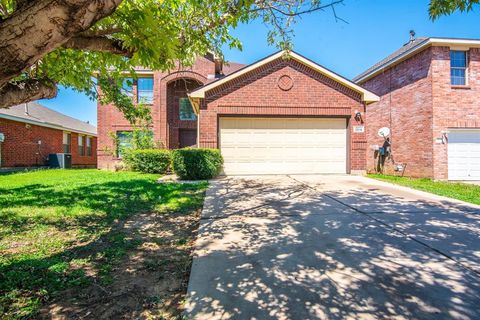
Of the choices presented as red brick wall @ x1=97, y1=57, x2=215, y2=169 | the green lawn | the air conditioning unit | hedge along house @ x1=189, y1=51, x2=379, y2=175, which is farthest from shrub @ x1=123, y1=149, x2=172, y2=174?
the green lawn

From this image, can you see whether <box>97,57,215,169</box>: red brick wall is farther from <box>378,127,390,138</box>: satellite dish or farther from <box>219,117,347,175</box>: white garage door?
<box>378,127,390,138</box>: satellite dish

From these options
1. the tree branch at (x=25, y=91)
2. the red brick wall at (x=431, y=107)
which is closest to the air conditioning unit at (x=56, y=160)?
the tree branch at (x=25, y=91)

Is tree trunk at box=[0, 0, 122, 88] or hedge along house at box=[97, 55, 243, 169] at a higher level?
hedge along house at box=[97, 55, 243, 169]

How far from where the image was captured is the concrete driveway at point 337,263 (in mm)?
2203

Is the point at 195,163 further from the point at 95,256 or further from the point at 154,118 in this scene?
the point at 154,118

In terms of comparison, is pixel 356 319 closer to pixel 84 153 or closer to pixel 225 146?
pixel 225 146

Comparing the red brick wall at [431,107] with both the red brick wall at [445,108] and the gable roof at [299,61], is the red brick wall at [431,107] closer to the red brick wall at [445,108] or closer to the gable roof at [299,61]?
the red brick wall at [445,108]

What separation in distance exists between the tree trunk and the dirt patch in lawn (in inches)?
72.8

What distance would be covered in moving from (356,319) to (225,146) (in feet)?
31.4

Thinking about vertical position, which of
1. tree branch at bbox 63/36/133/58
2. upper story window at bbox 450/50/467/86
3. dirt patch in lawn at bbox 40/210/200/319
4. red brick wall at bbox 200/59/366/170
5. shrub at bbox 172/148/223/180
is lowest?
dirt patch in lawn at bbox 40/210/200/319

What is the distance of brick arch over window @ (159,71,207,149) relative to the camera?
675 inches

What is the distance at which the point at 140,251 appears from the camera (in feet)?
11.3

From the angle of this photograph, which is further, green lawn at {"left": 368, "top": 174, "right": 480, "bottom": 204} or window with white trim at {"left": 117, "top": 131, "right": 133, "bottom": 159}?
window with white trim at {"left": 117, "top": 131, "right": 133, "bottom": 159}

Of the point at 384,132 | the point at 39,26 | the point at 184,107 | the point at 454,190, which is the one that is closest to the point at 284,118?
the point at 384,132
